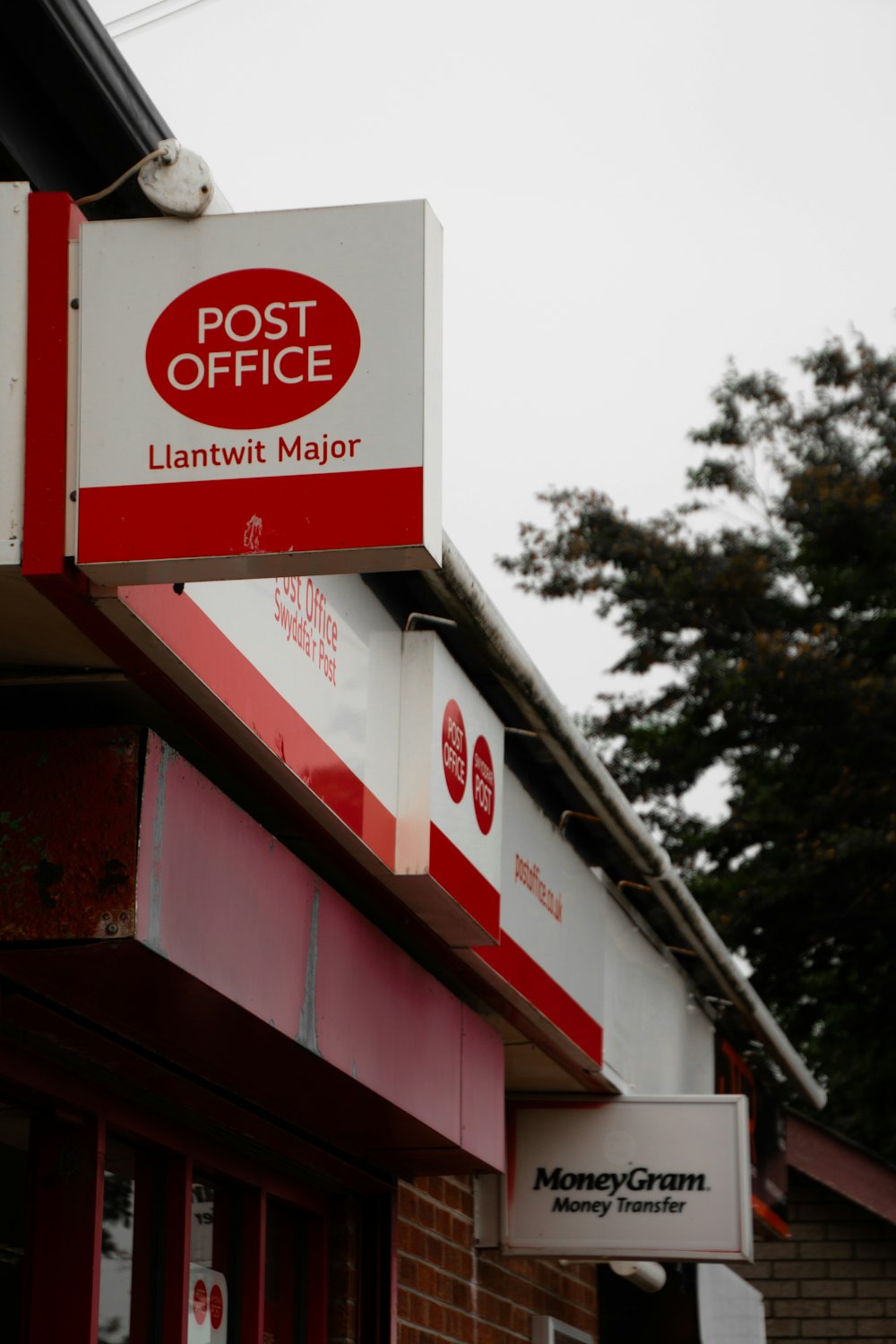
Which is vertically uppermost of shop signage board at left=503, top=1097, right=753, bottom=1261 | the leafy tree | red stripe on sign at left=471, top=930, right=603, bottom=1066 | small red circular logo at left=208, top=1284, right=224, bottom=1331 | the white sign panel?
the leafy tree

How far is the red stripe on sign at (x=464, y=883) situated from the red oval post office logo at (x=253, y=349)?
6.67ft

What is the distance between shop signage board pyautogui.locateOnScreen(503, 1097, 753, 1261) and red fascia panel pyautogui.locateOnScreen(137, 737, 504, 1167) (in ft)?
3.73

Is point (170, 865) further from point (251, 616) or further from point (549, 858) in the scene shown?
point (549, 858)

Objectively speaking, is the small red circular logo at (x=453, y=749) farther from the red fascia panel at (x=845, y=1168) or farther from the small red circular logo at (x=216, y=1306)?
the red fascia panel at (x=845, y=1168)

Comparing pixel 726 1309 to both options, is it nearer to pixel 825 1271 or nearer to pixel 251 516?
pixel 825 1271

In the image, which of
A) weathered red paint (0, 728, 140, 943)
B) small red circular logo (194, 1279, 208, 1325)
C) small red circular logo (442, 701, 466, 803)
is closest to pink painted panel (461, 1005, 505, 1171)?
small red circular logo (194, 1279, 208, 1325)

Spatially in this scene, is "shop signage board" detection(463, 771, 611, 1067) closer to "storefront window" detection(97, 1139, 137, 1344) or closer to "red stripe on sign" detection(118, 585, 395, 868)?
"red stripe on sign" detection(118, 585, 395, 868)

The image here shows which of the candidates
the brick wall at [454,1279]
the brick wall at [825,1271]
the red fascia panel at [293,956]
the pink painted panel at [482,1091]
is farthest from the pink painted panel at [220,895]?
the brick wall at [825,1271]

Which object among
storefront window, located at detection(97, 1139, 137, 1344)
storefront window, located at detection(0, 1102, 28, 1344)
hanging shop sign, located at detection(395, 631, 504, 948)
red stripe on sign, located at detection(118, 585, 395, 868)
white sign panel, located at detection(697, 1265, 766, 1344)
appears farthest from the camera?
white sign panel, located at detection(697, 1265, 766, 1344)

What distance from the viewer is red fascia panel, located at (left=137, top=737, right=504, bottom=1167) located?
151 inches

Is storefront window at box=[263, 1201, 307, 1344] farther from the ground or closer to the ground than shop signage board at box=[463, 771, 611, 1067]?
closer to the ground

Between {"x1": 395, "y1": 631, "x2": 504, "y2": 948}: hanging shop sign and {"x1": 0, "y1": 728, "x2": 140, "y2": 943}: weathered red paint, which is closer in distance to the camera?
{"x1": 0, "y1": 728, "x2": 140, "y2": 943}: weathered red paint

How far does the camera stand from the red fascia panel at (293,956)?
3832 mm

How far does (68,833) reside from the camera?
12.2 feet
